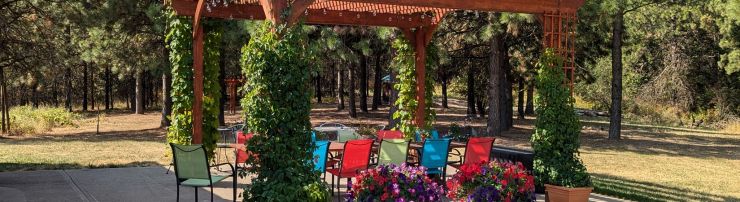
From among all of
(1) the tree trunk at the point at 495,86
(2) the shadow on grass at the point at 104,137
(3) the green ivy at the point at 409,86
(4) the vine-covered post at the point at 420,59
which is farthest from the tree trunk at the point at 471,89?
(4) the vine-covered post at the point at 420,59

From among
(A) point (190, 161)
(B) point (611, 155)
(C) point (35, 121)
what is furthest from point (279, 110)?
(C) point (35, 121)

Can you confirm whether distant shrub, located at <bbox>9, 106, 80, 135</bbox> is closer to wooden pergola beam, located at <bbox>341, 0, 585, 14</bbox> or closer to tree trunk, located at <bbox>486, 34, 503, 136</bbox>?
tree trunk, located at <bbox>486, 34, 503, 136</bbox>

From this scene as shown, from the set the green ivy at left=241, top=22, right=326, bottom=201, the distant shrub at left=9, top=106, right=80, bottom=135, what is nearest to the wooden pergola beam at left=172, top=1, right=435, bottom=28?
the green ivy at left=241, top=22, right=326, bottom=201

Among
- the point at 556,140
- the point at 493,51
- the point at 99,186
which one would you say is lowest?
the point at 99,186

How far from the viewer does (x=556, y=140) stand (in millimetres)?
6227

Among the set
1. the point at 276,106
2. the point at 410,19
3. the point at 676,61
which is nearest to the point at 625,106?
the point at 676,61

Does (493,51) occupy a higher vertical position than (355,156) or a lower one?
higher

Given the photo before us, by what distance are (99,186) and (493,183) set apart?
458 centimetres

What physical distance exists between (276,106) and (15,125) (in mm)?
16073

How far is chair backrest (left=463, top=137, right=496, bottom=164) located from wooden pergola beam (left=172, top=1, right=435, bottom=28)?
2368 millimetres

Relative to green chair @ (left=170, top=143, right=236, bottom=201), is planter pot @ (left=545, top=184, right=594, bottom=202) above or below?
below

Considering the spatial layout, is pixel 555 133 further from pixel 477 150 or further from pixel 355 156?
pixel 355 156

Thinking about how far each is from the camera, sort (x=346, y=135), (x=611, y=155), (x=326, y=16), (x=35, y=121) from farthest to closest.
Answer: (x=35, y=121) < (x=611, y=155) < (x=346, y=135) < (x=326, y=16)

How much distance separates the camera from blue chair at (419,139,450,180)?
250 inches
